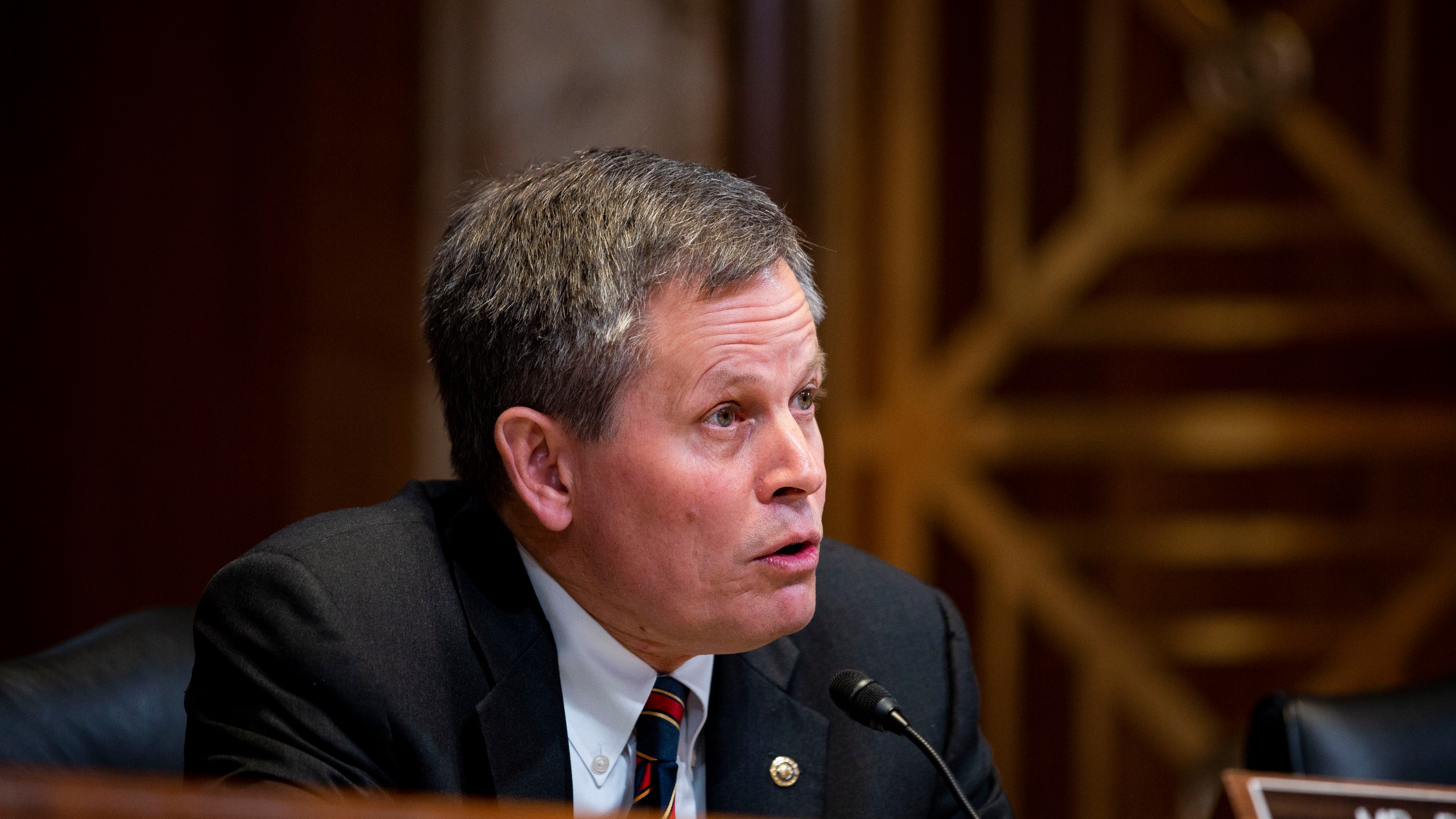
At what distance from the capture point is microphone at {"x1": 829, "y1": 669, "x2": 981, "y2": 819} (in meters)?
1.21

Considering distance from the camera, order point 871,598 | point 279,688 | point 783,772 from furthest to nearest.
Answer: point 871,598 < point 783,772 < point 279,688

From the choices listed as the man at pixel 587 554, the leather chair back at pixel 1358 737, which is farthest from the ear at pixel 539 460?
the leather chair back at pixel 1358 737

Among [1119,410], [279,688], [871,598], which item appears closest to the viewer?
[279,688]

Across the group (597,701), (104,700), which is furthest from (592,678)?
(104,700)

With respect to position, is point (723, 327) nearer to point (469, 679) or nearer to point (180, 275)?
point (469, 679)

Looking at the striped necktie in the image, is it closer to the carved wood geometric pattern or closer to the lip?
the lip

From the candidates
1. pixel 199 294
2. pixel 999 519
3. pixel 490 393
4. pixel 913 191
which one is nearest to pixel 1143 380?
pixel 999 519

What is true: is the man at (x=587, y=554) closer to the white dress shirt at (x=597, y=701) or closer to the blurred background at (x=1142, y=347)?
the white dress shirt at (x=597, y=701)

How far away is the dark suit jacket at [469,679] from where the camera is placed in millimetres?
1188

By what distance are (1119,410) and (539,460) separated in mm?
2615

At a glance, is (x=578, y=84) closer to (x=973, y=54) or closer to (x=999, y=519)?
(x=973, y=54)

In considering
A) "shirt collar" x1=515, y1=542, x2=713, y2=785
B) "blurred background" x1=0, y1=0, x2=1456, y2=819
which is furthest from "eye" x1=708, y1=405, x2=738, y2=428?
"blurred background" x1=0, y1=0, x2=1456, y2=819

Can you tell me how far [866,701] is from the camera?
1248mm

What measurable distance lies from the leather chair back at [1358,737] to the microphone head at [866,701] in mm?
603
